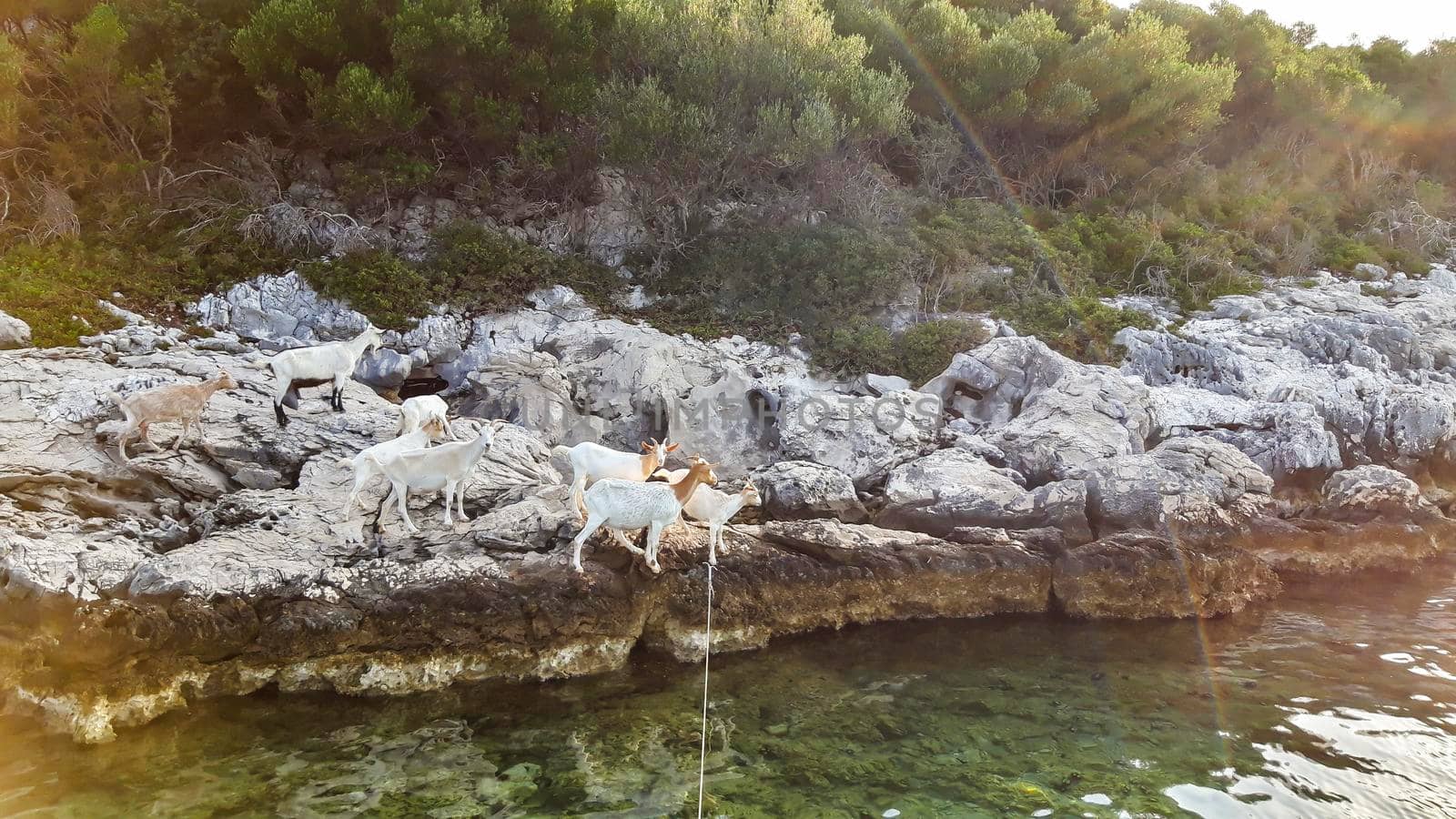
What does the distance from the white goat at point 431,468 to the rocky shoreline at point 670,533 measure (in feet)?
1.47

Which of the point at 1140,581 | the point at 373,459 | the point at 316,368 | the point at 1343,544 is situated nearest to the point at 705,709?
the point at 373,459

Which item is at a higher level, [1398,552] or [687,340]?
[687,340]

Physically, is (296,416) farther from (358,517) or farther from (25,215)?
(25,215)

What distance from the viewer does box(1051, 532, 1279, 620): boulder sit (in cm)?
1069

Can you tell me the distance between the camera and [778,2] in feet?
70.8

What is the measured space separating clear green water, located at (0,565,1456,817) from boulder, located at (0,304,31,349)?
6830 millimetres

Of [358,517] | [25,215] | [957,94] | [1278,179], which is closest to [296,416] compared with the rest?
[358,517]

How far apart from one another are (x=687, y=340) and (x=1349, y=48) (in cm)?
3880

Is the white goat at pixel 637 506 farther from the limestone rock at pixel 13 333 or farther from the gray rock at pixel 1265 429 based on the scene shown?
the gray rock at pixel 1265 429

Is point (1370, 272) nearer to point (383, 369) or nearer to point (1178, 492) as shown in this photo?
point (1178, 492)

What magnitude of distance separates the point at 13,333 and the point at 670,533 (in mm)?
10191

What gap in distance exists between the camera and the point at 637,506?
8.70 meters

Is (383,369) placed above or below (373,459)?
above

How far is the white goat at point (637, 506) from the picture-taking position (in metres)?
8.61
